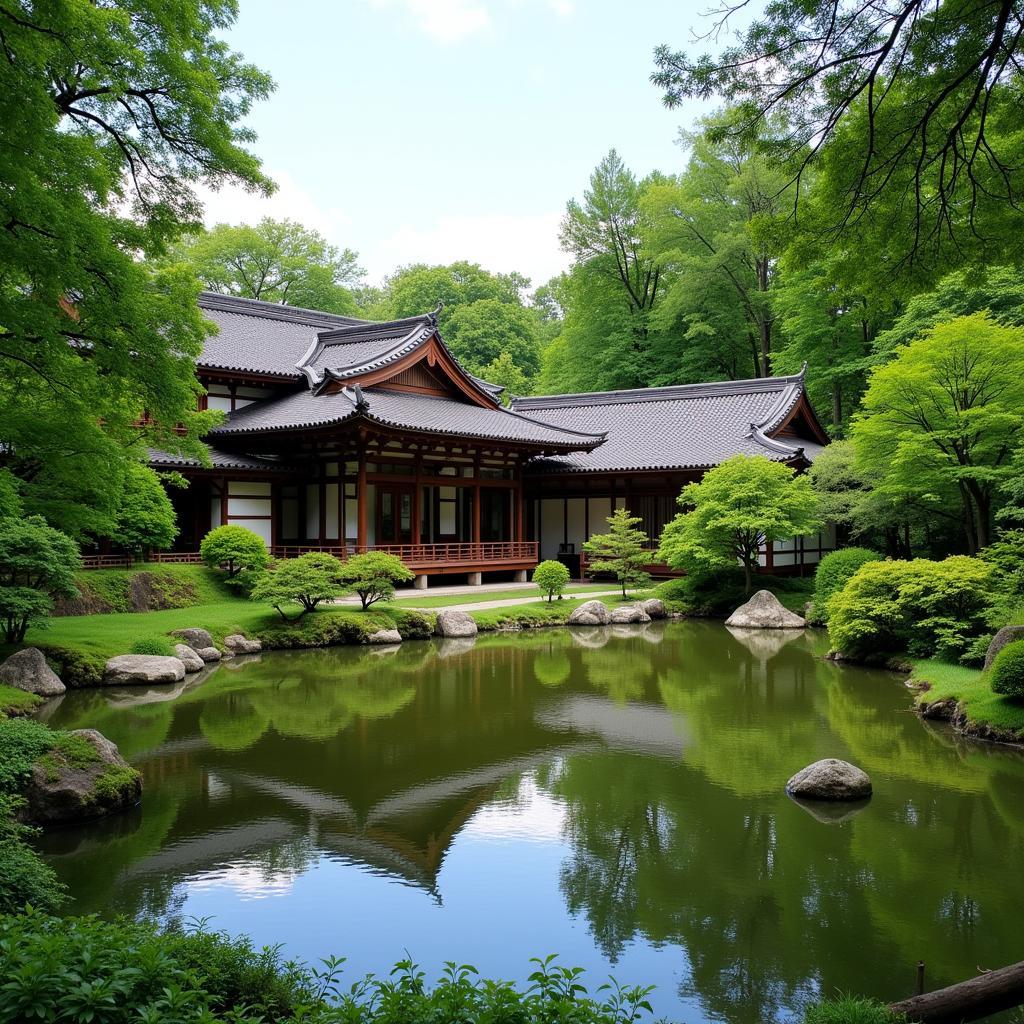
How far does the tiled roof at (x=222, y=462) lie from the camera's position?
2169 cm

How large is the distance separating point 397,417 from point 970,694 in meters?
15.5

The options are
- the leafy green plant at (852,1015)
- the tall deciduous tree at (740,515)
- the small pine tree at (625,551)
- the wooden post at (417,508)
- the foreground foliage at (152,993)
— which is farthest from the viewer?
the wooden post at (417,508)

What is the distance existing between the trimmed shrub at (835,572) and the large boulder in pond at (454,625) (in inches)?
313

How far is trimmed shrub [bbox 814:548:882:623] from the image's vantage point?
20.4 metres

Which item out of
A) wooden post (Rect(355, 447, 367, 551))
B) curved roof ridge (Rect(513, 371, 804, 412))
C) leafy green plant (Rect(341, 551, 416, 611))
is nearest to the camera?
leafy green plant (Rect(341, 551, 416, 611))

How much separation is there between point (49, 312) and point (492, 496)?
20852 millimetres

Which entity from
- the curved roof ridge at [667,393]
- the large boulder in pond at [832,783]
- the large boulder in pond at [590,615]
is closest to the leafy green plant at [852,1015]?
the large boulder in pond at [832,783]

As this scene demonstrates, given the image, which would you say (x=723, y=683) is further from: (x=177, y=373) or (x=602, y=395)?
(x=602, y=395)

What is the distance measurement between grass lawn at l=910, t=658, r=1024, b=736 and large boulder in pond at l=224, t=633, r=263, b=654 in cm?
1151

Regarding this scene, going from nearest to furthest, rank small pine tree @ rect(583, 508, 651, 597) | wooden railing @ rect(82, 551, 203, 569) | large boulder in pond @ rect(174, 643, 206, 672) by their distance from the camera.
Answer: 1. large boulder in pond @ rect(174, 643, 206, 672)
2. wooden railing @ rect(82, 551, 203, 569)
3. small pine tree @ rect(583, 508, 651, 597)

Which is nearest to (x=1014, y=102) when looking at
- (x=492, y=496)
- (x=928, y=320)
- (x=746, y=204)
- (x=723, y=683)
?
(x=723, y=683)

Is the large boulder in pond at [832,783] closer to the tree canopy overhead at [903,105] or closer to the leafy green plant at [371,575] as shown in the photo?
the tree canopy overhead at [903,105]

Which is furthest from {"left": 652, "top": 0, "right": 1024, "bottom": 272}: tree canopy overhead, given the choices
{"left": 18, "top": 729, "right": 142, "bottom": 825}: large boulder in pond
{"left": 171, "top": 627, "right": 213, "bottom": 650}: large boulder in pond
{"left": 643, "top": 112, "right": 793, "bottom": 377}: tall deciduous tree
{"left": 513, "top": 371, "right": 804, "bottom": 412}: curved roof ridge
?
{"left": 643, "top": 112, "right": 793, "bottom": 377}: tall deciduous tree

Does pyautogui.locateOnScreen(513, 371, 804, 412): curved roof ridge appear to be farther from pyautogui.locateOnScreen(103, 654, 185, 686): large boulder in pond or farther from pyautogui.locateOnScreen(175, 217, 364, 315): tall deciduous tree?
pyautogui.locateOnScreen(103, 654, 185, 686): large boulder in pond
